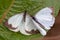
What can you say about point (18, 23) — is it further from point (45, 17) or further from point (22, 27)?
point (45, 17)

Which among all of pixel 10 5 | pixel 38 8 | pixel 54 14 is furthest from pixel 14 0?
pixel 54 14

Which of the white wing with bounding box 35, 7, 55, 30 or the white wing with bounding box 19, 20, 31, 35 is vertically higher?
the white wing with bounding box 35, 7, 55, 30

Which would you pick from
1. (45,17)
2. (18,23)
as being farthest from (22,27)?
(45,17)

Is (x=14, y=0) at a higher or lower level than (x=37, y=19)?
higher

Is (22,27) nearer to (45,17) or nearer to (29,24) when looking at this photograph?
(29,24)

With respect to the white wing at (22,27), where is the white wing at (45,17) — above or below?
above

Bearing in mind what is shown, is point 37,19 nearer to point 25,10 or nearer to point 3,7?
point 25,10
